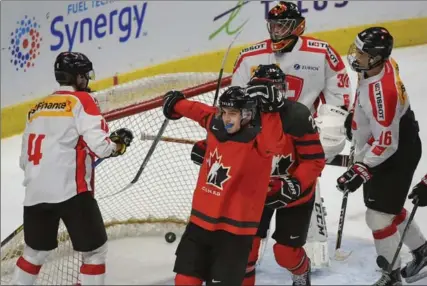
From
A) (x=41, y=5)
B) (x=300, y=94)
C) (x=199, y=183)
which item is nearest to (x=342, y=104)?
(x=300, y=94)

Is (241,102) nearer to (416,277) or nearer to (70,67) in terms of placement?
(70,67)

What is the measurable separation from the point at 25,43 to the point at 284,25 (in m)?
2.10

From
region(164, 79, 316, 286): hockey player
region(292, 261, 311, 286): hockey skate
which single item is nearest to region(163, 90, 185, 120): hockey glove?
region(164, 79, 316, 286): hockey player

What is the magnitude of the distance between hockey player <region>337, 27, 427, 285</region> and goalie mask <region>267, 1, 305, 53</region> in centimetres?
31

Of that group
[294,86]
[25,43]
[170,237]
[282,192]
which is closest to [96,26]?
[25,43]

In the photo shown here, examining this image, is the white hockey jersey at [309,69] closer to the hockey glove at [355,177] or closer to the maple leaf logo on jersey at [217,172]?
the hockey glove at [355,177]

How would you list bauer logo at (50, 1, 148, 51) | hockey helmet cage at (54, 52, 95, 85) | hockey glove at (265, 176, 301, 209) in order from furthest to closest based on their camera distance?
bauer logo at (50, 1, 148, 51)
hockey helmet cage at (54, 52, 95, 85)
hockey glove at (265, 176, 301, 209)

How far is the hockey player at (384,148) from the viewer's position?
3.30m

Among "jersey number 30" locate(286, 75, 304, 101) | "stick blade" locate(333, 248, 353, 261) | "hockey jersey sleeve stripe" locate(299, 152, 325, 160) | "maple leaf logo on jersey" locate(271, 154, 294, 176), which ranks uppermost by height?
"jersey number 30" locate(286, 75, 304, 101)

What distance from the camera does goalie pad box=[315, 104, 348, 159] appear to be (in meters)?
3.70

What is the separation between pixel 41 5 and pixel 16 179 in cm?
98

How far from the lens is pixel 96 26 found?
18.0ft

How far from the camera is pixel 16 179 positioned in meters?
5.11

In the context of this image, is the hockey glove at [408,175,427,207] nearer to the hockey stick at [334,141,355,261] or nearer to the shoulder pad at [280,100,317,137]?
the hockey stick at [334,141,355,261]
